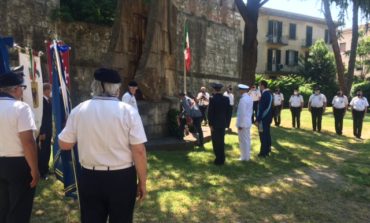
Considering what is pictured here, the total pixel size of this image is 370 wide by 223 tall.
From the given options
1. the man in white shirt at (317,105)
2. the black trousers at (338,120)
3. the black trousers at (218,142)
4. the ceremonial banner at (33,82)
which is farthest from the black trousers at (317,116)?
the ceremonial banner at (33,82)

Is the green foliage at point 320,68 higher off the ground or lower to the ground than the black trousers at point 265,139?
higher

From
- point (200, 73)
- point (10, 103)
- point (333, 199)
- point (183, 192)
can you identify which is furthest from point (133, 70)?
point (200, 73)

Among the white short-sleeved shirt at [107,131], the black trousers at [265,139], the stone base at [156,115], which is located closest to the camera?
the white short-sleeved shirt at [107,131]

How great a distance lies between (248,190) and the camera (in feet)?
24.0

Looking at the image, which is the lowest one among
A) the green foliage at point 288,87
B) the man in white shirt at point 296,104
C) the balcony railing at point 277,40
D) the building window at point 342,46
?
the man in white shirt at point 296,104

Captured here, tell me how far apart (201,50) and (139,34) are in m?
16.6

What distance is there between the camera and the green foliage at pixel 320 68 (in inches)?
1640

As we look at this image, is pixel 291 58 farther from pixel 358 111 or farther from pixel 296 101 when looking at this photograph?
pixel 358 111

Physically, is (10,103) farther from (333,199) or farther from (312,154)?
(312,154)

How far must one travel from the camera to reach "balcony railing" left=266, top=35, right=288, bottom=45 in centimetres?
4909

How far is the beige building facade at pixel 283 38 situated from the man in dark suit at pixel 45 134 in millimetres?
42012

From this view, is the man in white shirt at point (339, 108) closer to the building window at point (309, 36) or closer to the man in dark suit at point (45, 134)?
the man in dark suit at point (45, 134)

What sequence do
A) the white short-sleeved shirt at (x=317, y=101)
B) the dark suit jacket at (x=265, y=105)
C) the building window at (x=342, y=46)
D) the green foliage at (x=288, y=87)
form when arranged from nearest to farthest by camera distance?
the dark suit jacket at (x=265, y=105) < the white short-sleeved shirt at (x=317, y=101) < the green foliage at (x=288, y=87) < the building window at (x=342, y=46)

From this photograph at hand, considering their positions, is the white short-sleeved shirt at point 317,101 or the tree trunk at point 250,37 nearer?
the tree trunk at point 250,37
